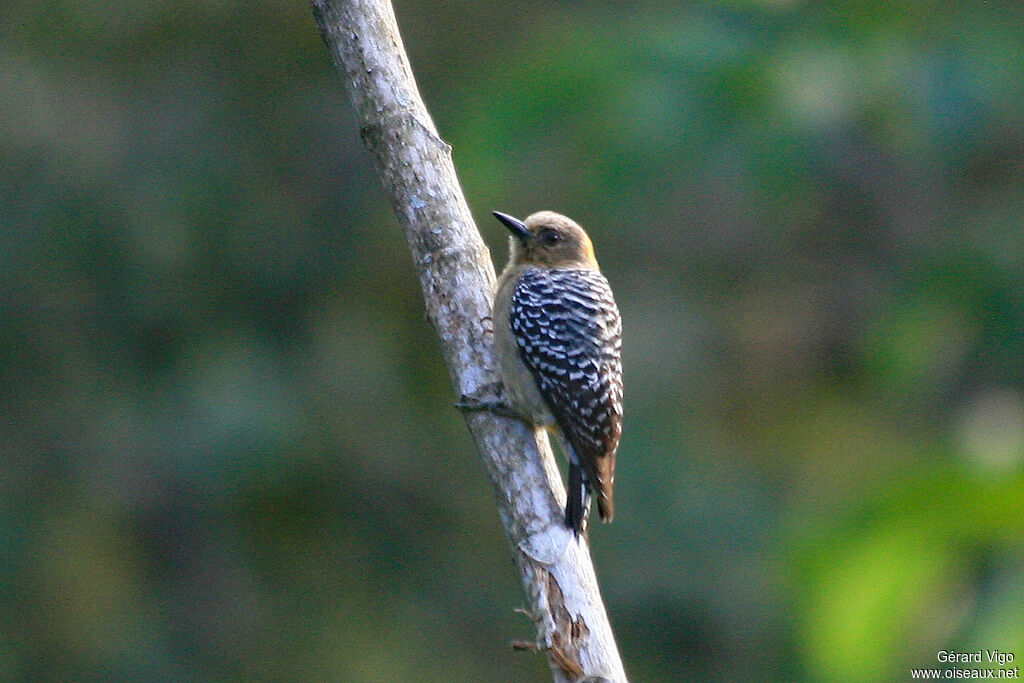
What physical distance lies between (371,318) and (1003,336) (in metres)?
6.72

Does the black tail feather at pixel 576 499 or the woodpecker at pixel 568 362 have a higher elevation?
the woodpecker at pixel 568 362

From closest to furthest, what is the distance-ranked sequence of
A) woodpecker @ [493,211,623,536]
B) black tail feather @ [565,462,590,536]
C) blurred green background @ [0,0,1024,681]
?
1. black tail feather @ [565,462,590,536]
2. woodpecker @ [493,211,623,536]
3. blurred green background @ [0,0,1024,681]

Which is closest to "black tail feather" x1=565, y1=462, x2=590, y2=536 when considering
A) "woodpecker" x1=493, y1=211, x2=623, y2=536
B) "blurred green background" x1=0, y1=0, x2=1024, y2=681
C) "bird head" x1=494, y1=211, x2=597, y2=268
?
"woodpecker" x1=493, y1=211, x2=623, y2=536

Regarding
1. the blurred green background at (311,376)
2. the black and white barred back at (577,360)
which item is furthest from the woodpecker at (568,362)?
the blurred green background at (311,376)

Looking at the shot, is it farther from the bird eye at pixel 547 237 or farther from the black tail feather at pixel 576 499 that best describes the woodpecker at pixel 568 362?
the bird eye at pixel 547 237

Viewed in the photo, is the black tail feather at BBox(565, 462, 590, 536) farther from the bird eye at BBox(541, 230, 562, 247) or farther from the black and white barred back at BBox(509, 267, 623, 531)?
the bird eye at BBox(541, 230, 562, 247)

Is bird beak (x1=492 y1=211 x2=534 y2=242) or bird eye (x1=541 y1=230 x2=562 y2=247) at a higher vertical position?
bird beak (x1=492 y1=211 x2=534 y2=242)

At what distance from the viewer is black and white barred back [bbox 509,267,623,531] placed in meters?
4.41

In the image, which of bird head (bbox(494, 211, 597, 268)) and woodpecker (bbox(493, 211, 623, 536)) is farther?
bird head (bbox(494, 211, 597, 268))

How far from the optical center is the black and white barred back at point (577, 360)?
174 inches

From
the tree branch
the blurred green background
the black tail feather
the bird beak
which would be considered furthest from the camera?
the blurred green background

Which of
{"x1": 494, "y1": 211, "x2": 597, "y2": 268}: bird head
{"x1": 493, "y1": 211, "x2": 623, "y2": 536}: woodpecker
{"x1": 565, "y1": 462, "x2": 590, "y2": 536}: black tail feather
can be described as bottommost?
{"x1": 565, "y1": 462, "x2": 590, "y2": 536}: black tail feather

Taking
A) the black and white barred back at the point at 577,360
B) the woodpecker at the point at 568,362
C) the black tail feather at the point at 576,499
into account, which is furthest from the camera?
the black and white barred back at the point at 577,360

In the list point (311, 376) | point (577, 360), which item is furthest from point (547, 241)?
point (311, 376)
